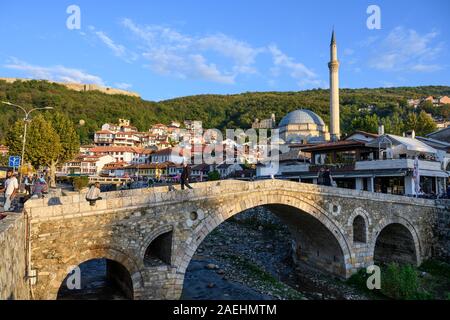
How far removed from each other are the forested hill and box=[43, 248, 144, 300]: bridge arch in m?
66.5

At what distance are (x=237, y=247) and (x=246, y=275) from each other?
17.8ft

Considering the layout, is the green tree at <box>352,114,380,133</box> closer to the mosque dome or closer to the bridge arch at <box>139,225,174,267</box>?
the mosque dome

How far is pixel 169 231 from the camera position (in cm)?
1073

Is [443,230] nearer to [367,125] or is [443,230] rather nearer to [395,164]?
[395,164]

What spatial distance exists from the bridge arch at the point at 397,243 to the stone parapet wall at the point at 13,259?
47.6ft

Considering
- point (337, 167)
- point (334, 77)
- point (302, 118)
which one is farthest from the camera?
point (302, 118)

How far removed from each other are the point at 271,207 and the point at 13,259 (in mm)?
11071

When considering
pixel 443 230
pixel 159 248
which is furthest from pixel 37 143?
pixel 443 230

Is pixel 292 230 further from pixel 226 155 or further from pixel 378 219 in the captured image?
pixel 226 155

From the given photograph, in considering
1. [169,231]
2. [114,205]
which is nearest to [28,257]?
[114,205]

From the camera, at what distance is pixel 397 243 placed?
58.1 feet

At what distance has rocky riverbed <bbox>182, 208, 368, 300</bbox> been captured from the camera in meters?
13.4

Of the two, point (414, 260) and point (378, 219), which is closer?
point (378, 219)

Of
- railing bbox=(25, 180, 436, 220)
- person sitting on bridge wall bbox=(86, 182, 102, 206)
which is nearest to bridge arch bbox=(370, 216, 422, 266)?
railing bbox=(25, 180, 436, 220)
